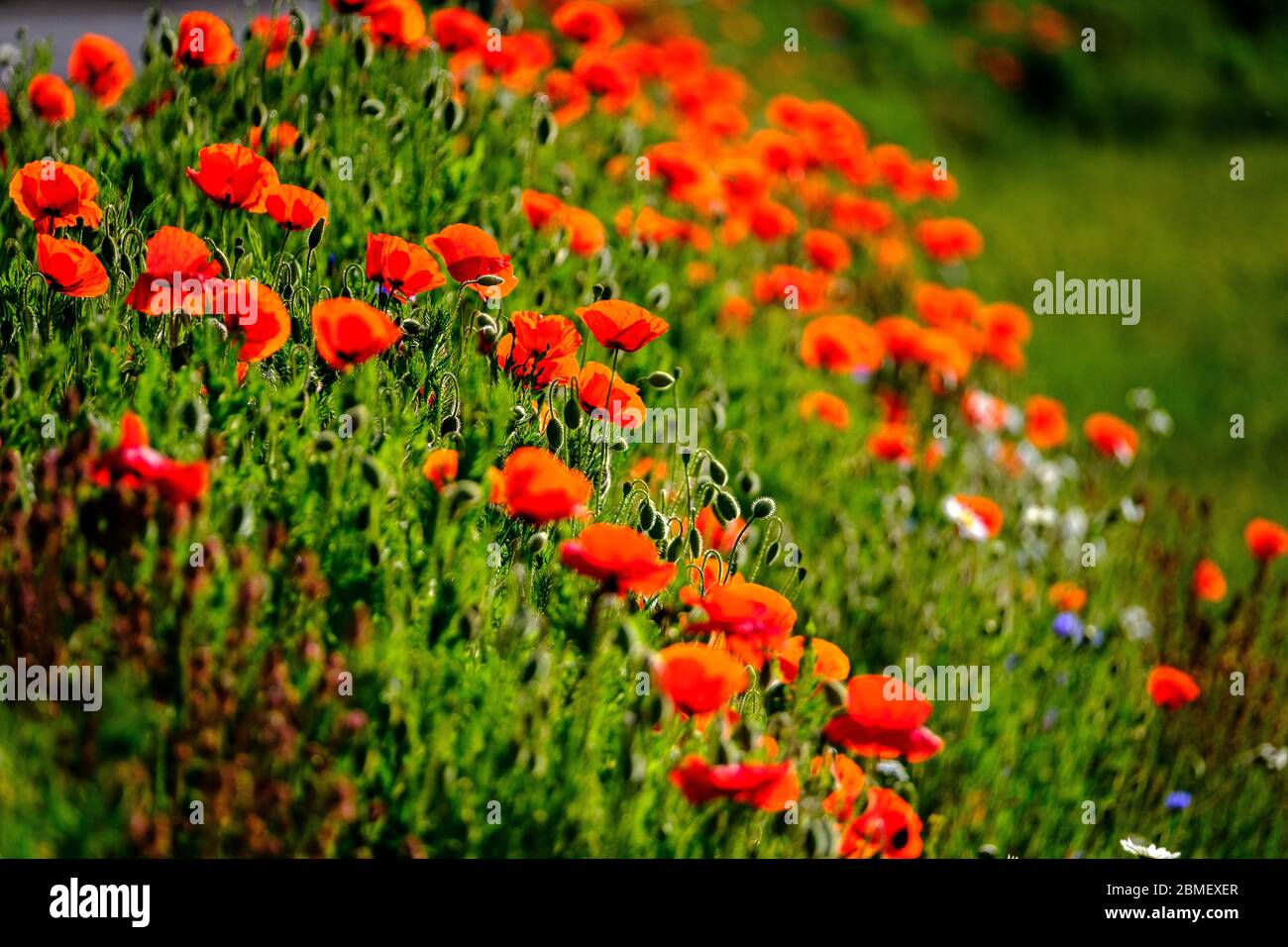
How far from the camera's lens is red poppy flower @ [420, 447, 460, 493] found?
1980 millimetres

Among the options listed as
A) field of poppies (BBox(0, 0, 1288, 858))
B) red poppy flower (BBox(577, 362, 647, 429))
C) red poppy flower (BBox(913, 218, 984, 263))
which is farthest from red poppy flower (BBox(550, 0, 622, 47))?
red poppy flower (BBox(913, 218, 984, 263))

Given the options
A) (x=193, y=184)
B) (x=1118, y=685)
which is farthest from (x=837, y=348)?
(x=193, y=184)

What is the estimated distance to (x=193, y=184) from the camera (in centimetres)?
276

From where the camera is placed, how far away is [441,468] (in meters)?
1.98

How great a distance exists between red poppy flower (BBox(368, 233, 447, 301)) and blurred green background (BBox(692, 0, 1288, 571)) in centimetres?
445

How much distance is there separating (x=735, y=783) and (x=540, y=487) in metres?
0.51

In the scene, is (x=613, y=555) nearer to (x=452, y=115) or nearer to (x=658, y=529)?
(x=658, y=529)

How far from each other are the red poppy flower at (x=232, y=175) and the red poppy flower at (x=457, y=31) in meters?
1.08

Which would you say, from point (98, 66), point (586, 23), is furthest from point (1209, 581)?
point (98, 66)

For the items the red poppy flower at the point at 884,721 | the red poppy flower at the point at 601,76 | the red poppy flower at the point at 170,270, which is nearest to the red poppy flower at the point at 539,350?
the red poppy flower at the point at 170,270

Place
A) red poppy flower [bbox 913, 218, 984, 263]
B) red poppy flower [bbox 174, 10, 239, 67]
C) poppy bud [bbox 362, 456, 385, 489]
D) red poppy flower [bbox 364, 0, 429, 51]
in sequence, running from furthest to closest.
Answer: red poppy flower [bbox 913, 218, 984, 263]
red poppy flower [bbox 364, 0, 429, 51]
red poppy flower [bbox 174, 10, 239, 67]
poppy bud [bbox 362, 456, 385, 489]

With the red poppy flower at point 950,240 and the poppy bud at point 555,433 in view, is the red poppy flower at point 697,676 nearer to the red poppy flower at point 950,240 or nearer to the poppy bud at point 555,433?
the poppy bud at point 555,433

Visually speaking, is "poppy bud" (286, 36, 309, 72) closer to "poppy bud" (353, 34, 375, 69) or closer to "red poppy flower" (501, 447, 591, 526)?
"poppy bud" (353, 34, 375, 69)

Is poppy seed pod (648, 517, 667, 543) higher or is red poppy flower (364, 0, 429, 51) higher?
red poppy flower (364, 0, 429, 51)
